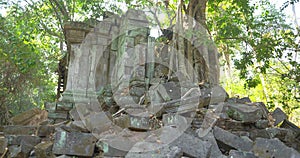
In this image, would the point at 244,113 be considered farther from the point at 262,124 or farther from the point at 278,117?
the point at 278,117

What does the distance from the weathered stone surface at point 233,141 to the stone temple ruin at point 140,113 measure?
11 mm

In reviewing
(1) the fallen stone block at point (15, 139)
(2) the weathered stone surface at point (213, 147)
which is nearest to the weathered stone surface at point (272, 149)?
(2) the weathered stone surface at point (213, 147)

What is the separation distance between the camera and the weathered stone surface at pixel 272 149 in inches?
107

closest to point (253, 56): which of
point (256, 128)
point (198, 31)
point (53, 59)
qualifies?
point (198, 31)

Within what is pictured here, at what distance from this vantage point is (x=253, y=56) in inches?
236

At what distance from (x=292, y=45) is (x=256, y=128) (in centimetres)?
260

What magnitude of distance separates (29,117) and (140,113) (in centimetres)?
340

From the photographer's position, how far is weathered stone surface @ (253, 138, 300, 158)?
2.73m

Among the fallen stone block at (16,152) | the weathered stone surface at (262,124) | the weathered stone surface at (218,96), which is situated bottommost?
the fallen stone block at (16,152)

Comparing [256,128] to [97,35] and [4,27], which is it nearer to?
[97,35]

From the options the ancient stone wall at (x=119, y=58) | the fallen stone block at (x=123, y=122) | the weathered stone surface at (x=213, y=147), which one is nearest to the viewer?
the weathered stone surface at (x=213, y=147)

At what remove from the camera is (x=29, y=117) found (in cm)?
633

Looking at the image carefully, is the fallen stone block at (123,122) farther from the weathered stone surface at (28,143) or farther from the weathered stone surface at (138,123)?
the weathered stone surface at (28,143)

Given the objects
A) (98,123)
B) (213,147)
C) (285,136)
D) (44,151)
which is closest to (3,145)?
(44,151)
